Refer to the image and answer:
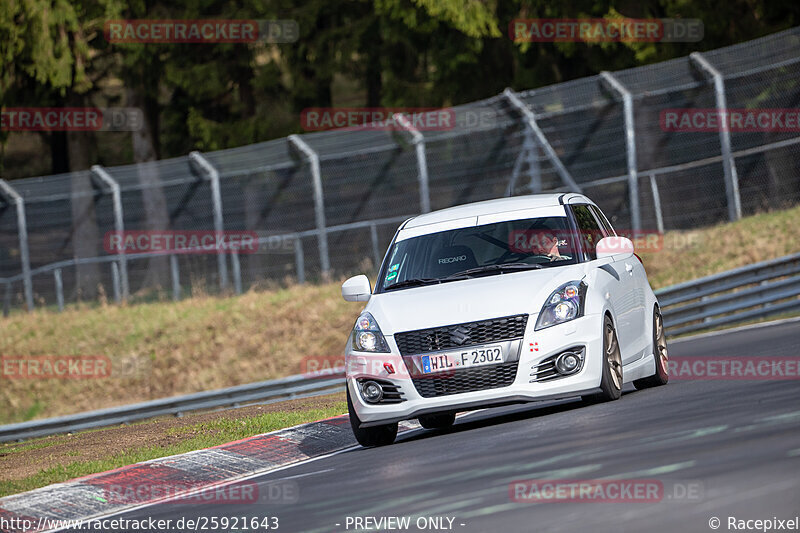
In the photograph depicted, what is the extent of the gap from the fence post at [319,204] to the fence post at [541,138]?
4.01 meters

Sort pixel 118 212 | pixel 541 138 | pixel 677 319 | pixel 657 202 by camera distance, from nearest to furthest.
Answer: pixel 677 319, pixel 657 202, pixel 541 138, pixel 118 212

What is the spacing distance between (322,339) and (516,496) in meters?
17.9

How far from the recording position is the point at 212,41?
3556cm

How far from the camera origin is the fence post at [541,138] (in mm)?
24516

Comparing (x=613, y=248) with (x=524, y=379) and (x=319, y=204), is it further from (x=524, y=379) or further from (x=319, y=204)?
(x=319, y=204)

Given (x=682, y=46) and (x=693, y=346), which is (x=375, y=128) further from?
(x=693, y=346)

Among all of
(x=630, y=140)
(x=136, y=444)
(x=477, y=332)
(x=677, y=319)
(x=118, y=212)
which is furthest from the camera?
(x=118, y=212)

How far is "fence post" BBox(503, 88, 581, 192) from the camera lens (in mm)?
24516

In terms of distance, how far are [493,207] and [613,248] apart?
1.32 meters

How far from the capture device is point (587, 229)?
38.0ft
